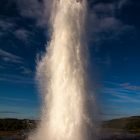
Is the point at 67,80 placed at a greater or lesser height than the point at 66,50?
lesser

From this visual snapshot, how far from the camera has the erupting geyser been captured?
2616cm

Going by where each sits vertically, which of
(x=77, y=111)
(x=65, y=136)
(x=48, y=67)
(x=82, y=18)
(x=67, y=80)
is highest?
(x=82, y=18)

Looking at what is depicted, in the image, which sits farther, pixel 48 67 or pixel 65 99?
pixel 48 67

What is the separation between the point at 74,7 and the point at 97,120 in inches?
399

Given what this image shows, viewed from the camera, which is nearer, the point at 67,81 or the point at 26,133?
the point at 67,81

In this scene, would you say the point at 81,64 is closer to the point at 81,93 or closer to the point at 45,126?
the point at 81,93

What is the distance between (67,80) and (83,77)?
54.7 inches

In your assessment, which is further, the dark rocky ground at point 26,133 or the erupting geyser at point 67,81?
the dark rocky ground at point 26,133

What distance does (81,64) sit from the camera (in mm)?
27594

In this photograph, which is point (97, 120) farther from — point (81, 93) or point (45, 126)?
point (45, 126)

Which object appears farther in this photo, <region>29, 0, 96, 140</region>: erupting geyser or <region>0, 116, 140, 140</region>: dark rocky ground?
Answer: <region>0, 116, 140, 140</region>: dark rocky ground

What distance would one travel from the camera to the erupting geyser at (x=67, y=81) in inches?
1030

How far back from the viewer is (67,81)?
27234mm

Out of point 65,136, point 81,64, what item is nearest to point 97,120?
point 65,136
